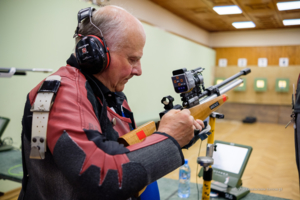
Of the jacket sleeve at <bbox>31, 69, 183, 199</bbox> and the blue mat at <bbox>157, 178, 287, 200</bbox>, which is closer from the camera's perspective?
the jacket sleeve at <bbox>31, 69, 183, 199</bbox>

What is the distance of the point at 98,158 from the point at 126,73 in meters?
0.31

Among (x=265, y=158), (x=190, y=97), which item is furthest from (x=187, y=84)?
(x=265, y=158)

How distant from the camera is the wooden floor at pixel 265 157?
268 centimetres

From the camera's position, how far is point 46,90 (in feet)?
1.91

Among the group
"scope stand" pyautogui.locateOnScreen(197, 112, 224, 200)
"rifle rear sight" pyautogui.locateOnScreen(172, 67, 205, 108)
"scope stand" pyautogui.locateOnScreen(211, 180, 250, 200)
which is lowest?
"scope stand" pyautogui.locateOnScreen(211, 180, 250, 200)

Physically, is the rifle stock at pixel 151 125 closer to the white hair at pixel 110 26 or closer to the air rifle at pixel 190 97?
the air rifle at pixel 190 97

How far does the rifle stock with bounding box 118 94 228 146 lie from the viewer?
2.18 ft

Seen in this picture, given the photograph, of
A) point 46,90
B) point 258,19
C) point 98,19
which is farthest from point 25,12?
point 258,19

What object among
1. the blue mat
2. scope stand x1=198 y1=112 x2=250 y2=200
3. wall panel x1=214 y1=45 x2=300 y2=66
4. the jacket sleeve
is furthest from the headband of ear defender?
wall panel x1=214 y1=45 x2=300 y2=66

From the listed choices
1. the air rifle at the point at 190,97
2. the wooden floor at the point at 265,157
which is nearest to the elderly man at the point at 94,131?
the air rifle at the point at 190,97

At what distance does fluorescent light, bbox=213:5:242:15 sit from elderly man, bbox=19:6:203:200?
4.22 meters

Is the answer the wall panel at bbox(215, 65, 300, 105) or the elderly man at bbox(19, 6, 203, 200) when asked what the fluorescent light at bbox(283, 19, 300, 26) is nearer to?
the wall panel at bbox(215, 65, 300, 105)

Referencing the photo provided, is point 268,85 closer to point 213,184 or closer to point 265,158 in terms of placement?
point 265,158

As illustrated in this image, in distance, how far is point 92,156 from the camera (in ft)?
1.74
